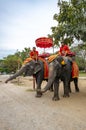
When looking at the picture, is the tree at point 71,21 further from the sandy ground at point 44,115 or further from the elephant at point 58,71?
the sandy ground at point 44,115

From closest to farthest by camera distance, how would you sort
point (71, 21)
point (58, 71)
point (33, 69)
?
point (58, 71) → point (71, 21) → point (33, 69)

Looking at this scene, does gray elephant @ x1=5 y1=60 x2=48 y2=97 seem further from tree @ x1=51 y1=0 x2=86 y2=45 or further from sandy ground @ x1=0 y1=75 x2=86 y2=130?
sandy ground @ x1=0 y1=75 x2=86 y2=130

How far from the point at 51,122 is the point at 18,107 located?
9.51 ft

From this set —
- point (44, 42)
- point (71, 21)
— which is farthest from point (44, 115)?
point (44, 42)

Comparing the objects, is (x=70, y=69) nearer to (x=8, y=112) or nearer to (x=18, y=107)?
(x=18, y=107)

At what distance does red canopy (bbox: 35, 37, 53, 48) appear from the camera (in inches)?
632

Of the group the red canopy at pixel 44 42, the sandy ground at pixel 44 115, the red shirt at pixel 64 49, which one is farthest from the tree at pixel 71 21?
the sandy ground at pixel 44 115

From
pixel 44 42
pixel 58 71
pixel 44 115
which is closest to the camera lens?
pixel 44 115

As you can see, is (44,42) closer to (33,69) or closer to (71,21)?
(33,69)

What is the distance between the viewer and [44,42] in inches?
640

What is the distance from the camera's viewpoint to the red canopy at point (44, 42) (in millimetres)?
16062

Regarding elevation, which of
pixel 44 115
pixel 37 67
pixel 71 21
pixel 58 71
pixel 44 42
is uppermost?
pixel 71 21

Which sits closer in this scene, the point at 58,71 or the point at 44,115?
the point at 44,115

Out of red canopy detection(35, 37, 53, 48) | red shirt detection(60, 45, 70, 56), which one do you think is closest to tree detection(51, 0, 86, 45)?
red shirt detection(60, 45, 70, 56)
